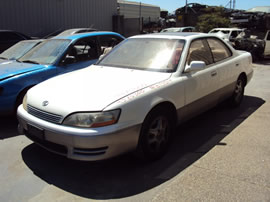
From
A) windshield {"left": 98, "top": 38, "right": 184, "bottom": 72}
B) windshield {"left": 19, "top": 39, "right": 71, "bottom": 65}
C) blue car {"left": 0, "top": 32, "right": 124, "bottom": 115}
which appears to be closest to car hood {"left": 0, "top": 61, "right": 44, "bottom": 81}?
blue car {"left": 0, "top": 32, "right": 124, "bottom": 115}

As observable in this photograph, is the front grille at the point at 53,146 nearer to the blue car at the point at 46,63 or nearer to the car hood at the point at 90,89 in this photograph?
the car hood at the point at 90,89

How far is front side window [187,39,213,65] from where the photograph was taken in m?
4.04

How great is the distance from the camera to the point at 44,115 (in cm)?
309

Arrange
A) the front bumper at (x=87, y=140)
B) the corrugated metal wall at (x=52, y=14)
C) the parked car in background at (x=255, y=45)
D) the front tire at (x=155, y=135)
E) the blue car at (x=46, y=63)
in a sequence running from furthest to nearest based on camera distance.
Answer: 1. the corrugated metal wall at (x=52, y=14)
2. the parked car in background at (x=255, y=45)
3. the blue car at (x=46, y=63)
4. the front tire at (x=155, y=135)
5. the front bumper at (x=87, y=140)

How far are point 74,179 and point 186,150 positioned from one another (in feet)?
5.03

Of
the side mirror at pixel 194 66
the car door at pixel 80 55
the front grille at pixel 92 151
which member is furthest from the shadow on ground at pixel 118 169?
the car door at pixel 80 55

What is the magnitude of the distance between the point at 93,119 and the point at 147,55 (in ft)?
5.21

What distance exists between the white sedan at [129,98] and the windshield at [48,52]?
4.45 feet

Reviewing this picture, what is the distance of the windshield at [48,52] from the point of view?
5305 millimetres

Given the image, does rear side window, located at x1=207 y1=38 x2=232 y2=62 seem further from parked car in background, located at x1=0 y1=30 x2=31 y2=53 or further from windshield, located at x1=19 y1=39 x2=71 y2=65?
parked car in background, located at x1=0 y1=30 x2=31 y2=53

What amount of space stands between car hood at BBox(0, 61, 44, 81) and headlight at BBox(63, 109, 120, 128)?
235 cm

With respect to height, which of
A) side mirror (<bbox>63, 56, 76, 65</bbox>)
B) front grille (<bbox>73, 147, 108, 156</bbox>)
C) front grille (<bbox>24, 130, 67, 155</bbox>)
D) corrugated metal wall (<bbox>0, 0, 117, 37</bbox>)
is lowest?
front grille (<bbox>24, 130, 67, 155</bbox>)

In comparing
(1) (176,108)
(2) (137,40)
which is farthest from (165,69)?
(2) (137,40)

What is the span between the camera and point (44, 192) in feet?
9.32
